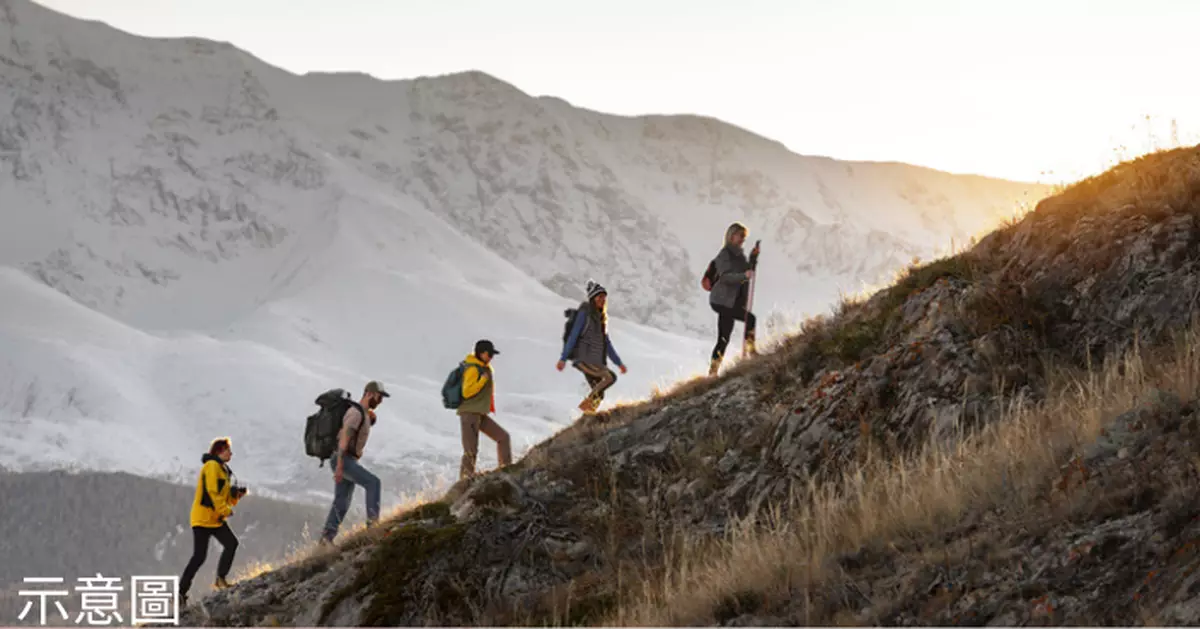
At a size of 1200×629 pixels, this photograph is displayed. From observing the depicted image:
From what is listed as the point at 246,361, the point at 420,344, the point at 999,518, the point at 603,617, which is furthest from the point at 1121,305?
the point at 420,344

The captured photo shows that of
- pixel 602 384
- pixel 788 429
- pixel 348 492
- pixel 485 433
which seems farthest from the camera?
pixel 602 384

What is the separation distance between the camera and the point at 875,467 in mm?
8023

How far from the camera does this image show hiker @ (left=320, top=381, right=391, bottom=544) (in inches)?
510

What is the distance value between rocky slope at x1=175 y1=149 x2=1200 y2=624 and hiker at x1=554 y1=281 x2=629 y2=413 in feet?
8.03

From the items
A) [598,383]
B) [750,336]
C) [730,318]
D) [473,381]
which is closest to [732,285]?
[730,318]

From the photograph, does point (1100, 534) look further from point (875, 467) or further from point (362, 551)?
point (362, 551)

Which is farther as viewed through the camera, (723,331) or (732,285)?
(732,285)

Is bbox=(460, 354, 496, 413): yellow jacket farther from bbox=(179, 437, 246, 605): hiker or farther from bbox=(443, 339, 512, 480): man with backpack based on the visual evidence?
bbox=(179, 437, 246, 605): hiker

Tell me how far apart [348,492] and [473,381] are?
1.89 meters

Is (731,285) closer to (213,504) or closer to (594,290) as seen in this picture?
(594,290)

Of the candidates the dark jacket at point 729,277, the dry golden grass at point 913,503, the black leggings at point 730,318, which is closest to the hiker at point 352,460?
the black leggings at point 730,318

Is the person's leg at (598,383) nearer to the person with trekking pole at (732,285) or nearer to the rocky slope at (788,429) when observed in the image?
the person with trekking pole at (732,285)

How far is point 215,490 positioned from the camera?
523 inches

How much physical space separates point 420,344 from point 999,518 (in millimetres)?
193114
